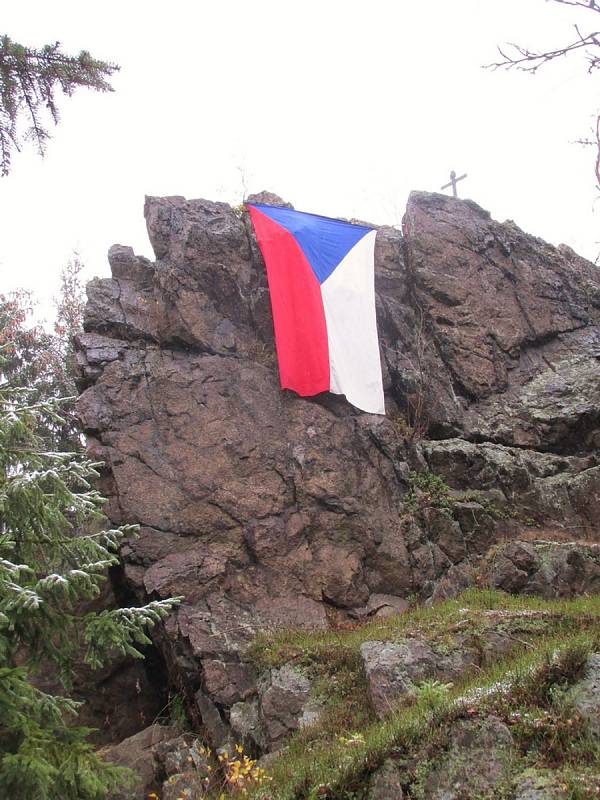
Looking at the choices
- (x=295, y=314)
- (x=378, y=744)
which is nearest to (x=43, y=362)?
(x=295, y=314)

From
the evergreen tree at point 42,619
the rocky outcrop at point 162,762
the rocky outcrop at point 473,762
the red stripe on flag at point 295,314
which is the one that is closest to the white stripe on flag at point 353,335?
the red stripe on flag at point 295,314

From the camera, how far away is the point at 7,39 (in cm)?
542

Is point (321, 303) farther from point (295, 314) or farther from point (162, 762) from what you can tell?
point (162, 762)

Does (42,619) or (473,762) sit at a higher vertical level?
(42,619)

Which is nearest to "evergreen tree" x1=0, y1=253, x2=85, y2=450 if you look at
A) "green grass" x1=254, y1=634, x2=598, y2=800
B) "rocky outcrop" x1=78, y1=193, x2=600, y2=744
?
"rocky outcrop" x1=78, y1=193, x2=600, y2=744

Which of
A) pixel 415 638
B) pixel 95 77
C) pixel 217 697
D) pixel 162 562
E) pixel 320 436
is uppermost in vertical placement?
pixel 95 77

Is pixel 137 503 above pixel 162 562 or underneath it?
above

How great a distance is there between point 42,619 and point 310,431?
18.1ft

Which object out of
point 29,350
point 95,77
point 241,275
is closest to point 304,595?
point 241,275

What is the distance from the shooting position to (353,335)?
11266 millimetres

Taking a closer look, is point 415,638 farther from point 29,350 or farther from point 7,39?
point 29,350

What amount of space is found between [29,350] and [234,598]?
11.1 m

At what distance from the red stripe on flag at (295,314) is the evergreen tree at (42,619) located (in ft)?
15.6

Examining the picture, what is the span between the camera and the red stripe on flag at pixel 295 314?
35.8 ft
